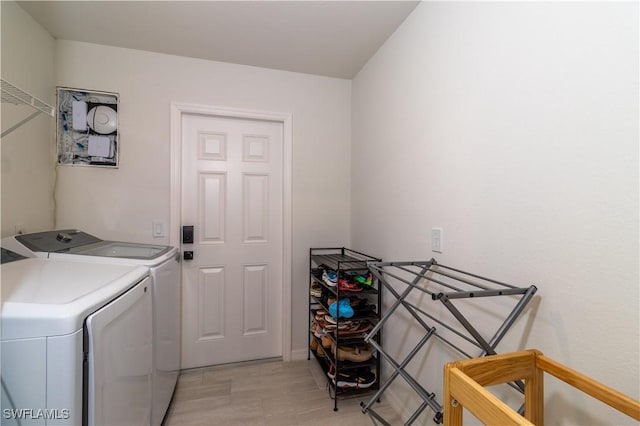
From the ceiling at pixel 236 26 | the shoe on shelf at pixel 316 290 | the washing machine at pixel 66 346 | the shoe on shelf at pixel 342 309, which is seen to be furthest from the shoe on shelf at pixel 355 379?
the ceiling at pixel 236 26

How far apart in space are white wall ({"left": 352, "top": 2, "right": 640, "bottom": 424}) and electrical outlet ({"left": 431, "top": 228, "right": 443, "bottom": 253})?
41 mm

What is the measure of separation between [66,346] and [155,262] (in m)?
0.71

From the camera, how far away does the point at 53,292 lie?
87 cm

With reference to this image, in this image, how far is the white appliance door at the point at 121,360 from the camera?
85 cm

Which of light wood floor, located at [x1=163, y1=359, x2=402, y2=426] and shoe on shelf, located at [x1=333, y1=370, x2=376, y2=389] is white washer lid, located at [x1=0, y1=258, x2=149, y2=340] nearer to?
light wood floor, located at [x1=163, y1=359, x2=402, y2=426]

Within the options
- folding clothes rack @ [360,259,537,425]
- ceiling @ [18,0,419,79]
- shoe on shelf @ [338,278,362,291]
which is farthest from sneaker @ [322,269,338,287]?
ceiling @ [18,0,419,79]

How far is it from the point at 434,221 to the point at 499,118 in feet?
1.79

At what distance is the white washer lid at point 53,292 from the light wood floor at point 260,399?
1.04 metres

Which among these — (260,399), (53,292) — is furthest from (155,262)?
(260,399)

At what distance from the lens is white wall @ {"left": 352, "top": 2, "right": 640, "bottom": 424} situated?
0.72 meters

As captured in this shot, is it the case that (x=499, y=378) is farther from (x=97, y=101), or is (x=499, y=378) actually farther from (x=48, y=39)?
(x=48, y=39)

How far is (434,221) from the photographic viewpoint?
4.62 ft

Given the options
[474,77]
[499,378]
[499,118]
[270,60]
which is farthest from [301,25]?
[499,378]

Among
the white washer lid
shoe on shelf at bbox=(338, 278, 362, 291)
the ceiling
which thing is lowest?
shoe on shelf at bbox=(338, 278, 362, 291)
